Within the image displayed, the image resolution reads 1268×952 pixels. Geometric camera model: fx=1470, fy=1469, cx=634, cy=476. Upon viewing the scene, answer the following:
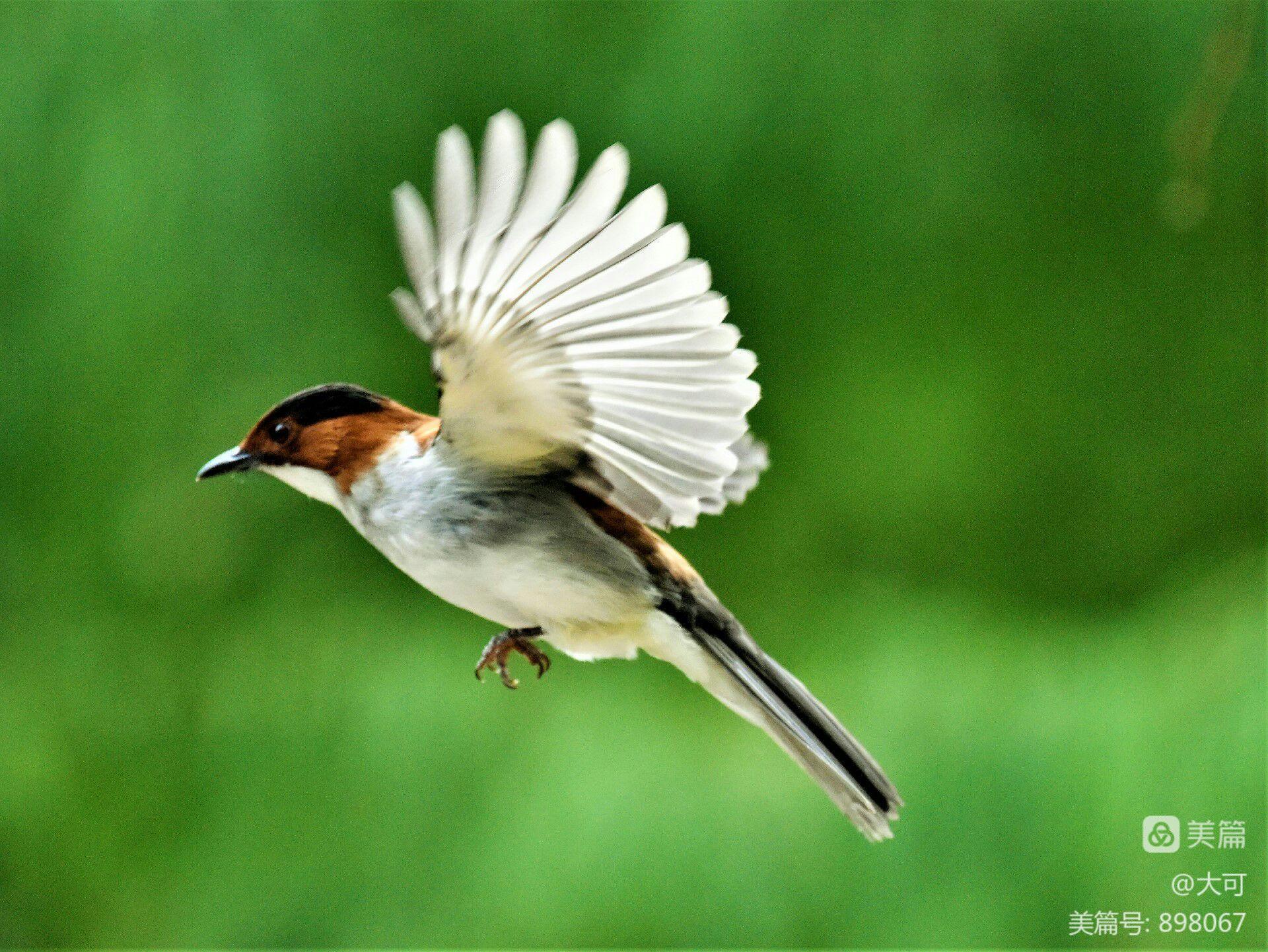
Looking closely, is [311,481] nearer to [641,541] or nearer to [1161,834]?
[641,541]

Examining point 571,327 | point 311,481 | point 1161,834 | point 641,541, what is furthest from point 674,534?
point 571,327

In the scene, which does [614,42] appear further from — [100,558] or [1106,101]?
[100,558]

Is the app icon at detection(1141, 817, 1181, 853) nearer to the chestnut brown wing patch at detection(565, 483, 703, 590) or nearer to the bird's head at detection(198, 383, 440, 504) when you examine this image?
the chestnut brown wing patch at detection(565, 483, 703, 590)

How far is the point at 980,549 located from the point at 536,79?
93 centimetres

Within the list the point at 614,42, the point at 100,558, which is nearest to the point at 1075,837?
the point at 614,42

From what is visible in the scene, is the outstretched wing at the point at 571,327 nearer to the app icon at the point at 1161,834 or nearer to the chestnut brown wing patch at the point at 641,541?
the chestnut brown wing patch at the point at 641,541

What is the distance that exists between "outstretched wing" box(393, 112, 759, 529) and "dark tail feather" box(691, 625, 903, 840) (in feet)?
0.49

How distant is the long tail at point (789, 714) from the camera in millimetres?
843

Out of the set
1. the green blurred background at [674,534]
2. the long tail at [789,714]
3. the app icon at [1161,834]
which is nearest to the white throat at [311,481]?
the long tail at [789,714]

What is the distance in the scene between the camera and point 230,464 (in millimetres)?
795

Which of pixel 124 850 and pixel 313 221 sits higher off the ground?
pixel 313 221

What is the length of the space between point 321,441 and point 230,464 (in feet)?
0.16

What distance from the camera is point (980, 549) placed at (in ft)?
7.08

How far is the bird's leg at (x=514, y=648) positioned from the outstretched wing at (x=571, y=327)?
10 cm
